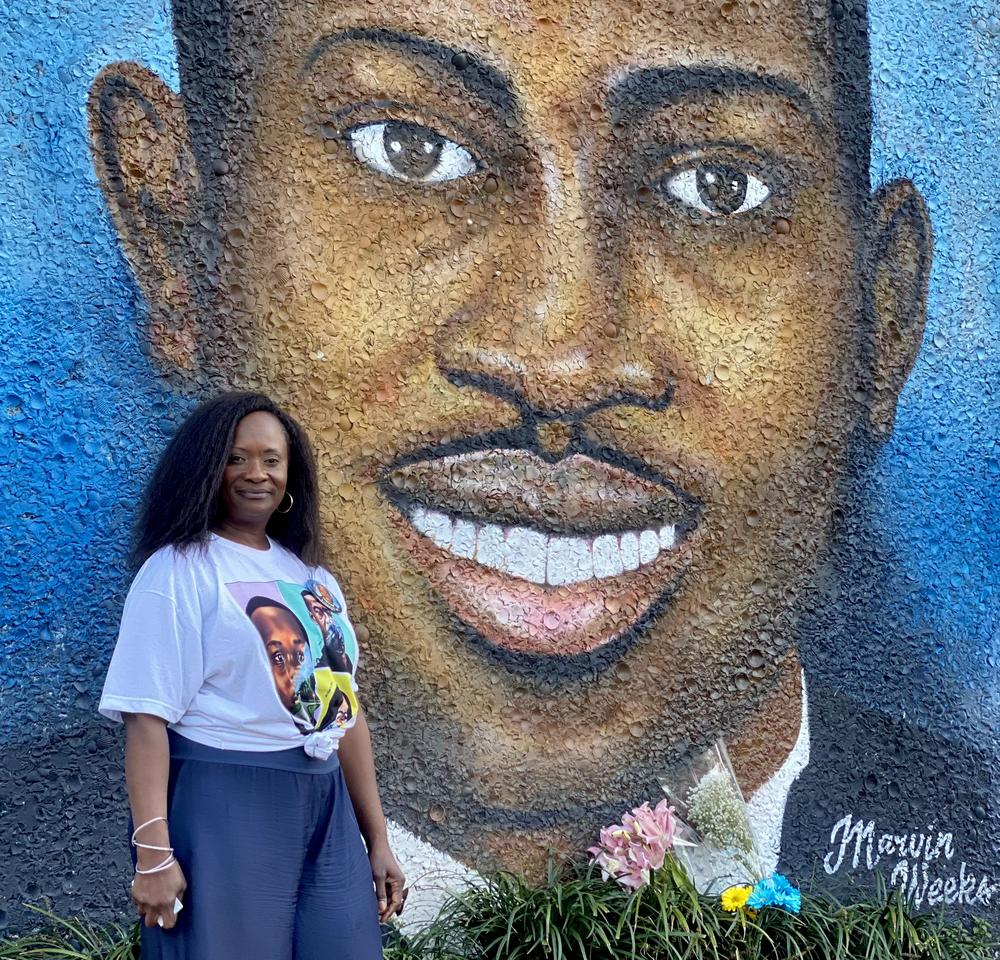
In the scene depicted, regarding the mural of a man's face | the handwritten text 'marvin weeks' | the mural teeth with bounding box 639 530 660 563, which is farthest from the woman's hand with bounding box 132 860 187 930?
the handwritten text 'marvin weeks'

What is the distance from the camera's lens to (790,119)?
3.18m

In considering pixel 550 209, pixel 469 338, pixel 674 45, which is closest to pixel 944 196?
pixel 674 45

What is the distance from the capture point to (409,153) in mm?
2898

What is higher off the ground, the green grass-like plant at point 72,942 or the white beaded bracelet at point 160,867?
the white beaded bracelet at point 160,867

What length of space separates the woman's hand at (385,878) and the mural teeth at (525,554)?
3.14 ft

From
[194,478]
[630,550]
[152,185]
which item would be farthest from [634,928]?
[152,185]

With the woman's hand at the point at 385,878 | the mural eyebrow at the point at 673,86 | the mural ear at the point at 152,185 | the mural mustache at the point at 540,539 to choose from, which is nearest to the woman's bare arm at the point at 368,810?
the woman's hand at the point at 385,878

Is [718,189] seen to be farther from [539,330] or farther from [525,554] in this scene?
[525,554]

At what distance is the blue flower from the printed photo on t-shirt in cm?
135

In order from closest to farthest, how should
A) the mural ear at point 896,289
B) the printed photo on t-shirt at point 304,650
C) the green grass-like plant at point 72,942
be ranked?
the printed photo on t-shirt at point 304,650
the green grass-like plant at point 72,942
the mural ear at point 896,289

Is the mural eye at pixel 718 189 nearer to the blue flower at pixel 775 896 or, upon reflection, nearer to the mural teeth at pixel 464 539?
the mural teeth at pixel 464 539

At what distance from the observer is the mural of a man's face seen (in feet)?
9.18

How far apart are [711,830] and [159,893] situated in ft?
5.56

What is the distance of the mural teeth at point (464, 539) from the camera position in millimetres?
2943
